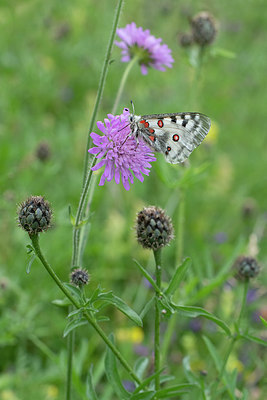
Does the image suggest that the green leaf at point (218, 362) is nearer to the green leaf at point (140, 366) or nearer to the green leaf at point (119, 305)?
the green leaf at point (140, 366)

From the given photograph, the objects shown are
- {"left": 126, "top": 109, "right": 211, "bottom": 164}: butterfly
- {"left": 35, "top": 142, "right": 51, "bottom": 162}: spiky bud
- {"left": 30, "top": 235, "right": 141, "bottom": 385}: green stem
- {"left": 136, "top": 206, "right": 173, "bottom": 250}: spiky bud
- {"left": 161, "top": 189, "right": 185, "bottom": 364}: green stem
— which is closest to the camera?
{"left": 30, "top": 235, "right": 141, "bottom": 385}: green stem

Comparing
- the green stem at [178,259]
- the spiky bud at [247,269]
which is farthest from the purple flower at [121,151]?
the green stem at [178,259]

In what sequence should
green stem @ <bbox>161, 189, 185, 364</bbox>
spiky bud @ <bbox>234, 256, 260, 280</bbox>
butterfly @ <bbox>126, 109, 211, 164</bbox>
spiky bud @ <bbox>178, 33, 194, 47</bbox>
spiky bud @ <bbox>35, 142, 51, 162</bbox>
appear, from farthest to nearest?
spiky bud @ <bbox>35, 142, 51, 162</bbox> < spiky bud @ <bbox>178, 33, 194, 47</bbox> < green stem @ <bbox>161, 189, 185, 364</bbox> < spiky bud @ <bbox>234, 256, 260, 280</bbox> < butterfly @ <bbox>126, 109, 211, 164</bbox>

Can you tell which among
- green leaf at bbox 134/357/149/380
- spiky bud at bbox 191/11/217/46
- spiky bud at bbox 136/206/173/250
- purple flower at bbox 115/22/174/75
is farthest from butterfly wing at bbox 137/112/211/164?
spiky bud at bbox 191/11/217/46

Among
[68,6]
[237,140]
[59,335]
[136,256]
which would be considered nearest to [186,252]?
[136,256]

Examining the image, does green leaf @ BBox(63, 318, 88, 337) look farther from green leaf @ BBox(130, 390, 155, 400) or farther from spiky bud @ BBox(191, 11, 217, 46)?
spiky bud @ BBox(191, 11, 217, 46)

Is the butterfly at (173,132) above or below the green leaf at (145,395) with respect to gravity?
above

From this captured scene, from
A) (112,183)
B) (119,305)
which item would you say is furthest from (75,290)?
(112,183)

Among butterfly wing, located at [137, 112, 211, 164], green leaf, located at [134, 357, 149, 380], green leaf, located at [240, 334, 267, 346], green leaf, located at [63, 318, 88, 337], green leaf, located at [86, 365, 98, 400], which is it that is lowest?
green leaf, located at [86, 365, 98, 400]

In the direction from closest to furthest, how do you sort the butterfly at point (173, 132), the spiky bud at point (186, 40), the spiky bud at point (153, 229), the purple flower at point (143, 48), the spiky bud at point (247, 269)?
the spiky bud at point (153, 229) < the butterfly at point (173, 132) < the spiky bud at point (247, 269) < the purple flower at point (143, 48) < the spiky bud at point (186, 40)
